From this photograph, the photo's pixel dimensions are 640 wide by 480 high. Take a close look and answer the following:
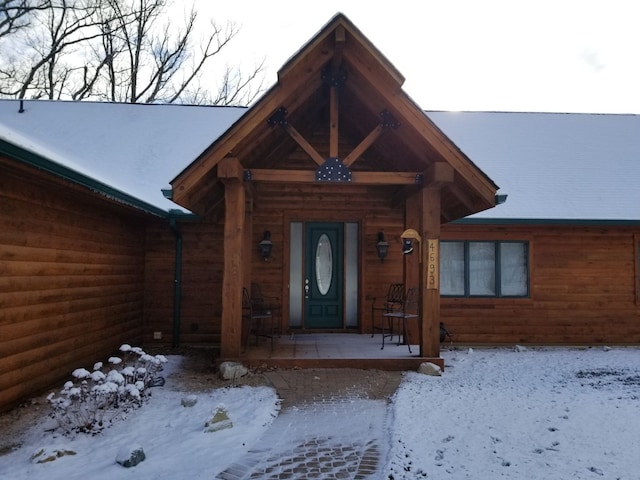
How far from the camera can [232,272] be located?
5867mm

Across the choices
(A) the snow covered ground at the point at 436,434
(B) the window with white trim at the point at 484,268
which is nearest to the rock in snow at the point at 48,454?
(A) the snow covered ground at the point at 436,434

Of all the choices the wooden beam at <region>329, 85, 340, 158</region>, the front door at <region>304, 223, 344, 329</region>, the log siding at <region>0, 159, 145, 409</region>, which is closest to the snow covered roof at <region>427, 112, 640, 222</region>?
the front door at <region>304, 223, 344, 329</region>

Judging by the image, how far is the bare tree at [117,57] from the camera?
691 inches

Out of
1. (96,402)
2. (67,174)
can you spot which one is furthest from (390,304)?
(67,174)

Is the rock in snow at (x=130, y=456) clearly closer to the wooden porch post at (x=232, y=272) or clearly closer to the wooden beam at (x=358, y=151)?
the wooden porch post at (x=232, y=272)

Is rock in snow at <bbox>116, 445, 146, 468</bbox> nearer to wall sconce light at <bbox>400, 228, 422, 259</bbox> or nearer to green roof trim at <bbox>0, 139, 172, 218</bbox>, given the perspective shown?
green roof trim at <bbox>0, 139, 172, 218</bbox>

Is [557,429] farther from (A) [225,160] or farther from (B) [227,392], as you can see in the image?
(A) [225,160]

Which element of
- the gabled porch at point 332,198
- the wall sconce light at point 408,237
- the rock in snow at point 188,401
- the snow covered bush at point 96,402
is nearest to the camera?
the snow covered bush at point 96,402

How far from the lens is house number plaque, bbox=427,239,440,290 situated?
19.6 feet

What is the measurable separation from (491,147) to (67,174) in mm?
8933

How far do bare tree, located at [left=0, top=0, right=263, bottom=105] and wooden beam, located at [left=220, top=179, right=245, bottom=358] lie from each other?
48.4ft

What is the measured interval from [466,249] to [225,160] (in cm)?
505

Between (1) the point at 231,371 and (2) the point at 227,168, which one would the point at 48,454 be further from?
(2) the point at 227,168

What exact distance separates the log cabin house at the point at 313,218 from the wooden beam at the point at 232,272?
2 cm
